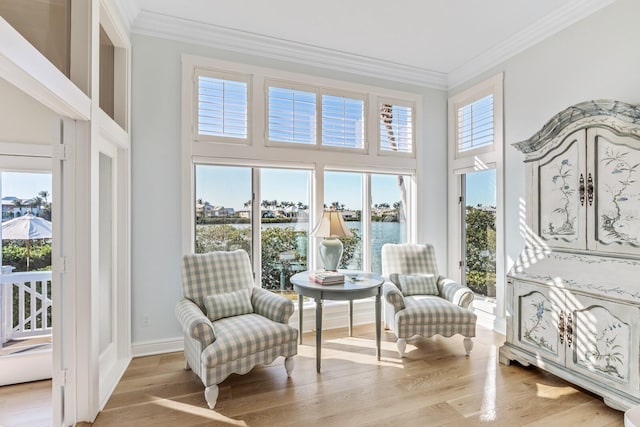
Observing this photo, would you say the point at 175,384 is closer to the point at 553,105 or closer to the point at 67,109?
the point at 67,109

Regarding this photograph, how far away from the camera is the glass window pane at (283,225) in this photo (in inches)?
142

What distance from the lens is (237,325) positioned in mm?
2459

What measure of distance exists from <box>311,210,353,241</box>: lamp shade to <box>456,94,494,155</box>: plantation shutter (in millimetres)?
2058

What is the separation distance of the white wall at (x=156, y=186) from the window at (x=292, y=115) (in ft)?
2.55

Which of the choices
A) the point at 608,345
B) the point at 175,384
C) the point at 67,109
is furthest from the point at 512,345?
the point at 67,109

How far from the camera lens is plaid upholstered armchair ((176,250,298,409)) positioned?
2195 millimetres

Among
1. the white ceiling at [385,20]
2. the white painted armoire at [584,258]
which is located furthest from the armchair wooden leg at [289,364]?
the white ceiling at [385,20]

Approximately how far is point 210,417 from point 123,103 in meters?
2.61

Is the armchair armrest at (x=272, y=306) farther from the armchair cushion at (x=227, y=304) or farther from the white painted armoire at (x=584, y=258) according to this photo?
the white painted armoire at (x=584, y=258)

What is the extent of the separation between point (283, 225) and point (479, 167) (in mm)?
2400

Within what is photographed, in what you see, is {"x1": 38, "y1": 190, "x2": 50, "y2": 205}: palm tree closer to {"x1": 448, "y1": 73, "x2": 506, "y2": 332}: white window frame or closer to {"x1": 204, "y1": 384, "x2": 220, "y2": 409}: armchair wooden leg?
{"x1": 204, "y1": 384, "x2": 220, "y2": 409}: armchair wooden leg

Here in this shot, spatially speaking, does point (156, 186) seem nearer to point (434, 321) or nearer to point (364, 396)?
point (364, 396)

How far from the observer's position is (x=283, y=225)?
367 cm

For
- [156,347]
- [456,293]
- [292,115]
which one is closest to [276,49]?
[292,115]
